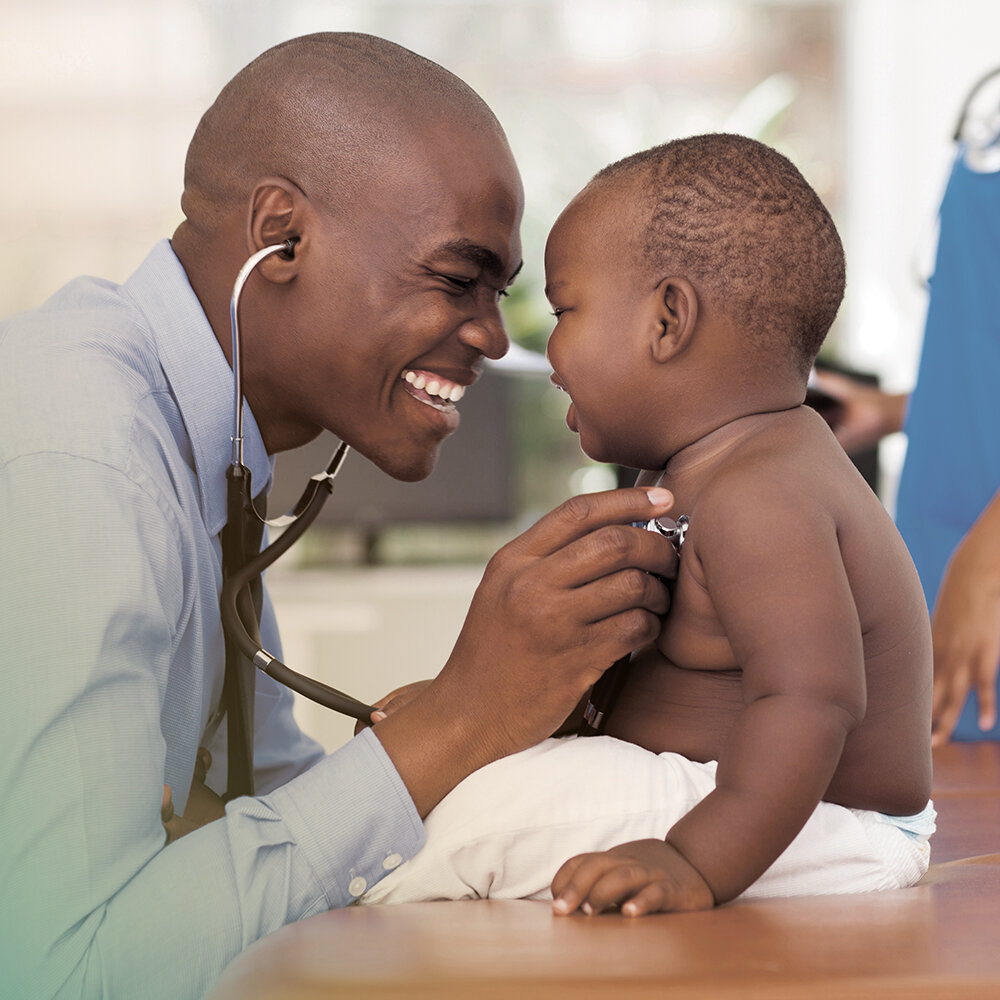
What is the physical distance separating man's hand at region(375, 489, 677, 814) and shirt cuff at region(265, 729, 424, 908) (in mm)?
23

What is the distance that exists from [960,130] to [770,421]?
121 centimetres

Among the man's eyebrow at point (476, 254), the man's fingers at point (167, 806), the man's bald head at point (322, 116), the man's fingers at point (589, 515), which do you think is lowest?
the man's fingers at point (167, 806)

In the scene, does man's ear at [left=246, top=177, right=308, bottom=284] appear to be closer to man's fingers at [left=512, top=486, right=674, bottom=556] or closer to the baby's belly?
man's fingers at [left=512, top=486, right=674, bottom=556]

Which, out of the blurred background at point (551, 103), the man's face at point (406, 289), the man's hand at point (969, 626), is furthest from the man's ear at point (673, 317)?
the blurred background at point (551, 103)

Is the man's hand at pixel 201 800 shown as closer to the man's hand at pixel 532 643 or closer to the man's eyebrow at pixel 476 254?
the man's hand at pixel 532 643

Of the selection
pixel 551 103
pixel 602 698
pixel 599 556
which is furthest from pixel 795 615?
pixel 551 103

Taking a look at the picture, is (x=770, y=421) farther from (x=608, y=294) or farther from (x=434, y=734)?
(x=434, y=734)

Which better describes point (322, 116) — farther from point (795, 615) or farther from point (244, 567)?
point (795, 615)

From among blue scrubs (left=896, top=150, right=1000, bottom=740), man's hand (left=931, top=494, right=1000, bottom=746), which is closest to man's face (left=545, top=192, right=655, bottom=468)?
man's hand (left=931, top=494, right=1000, bottom=746)

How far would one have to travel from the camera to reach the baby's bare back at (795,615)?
849 mm

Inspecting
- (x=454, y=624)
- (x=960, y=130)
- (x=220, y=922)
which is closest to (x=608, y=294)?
(x=220, y=922)

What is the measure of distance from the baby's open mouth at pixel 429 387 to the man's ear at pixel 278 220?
0.19 m

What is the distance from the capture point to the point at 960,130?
77.2 inches

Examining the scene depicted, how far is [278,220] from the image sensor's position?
1.25m
